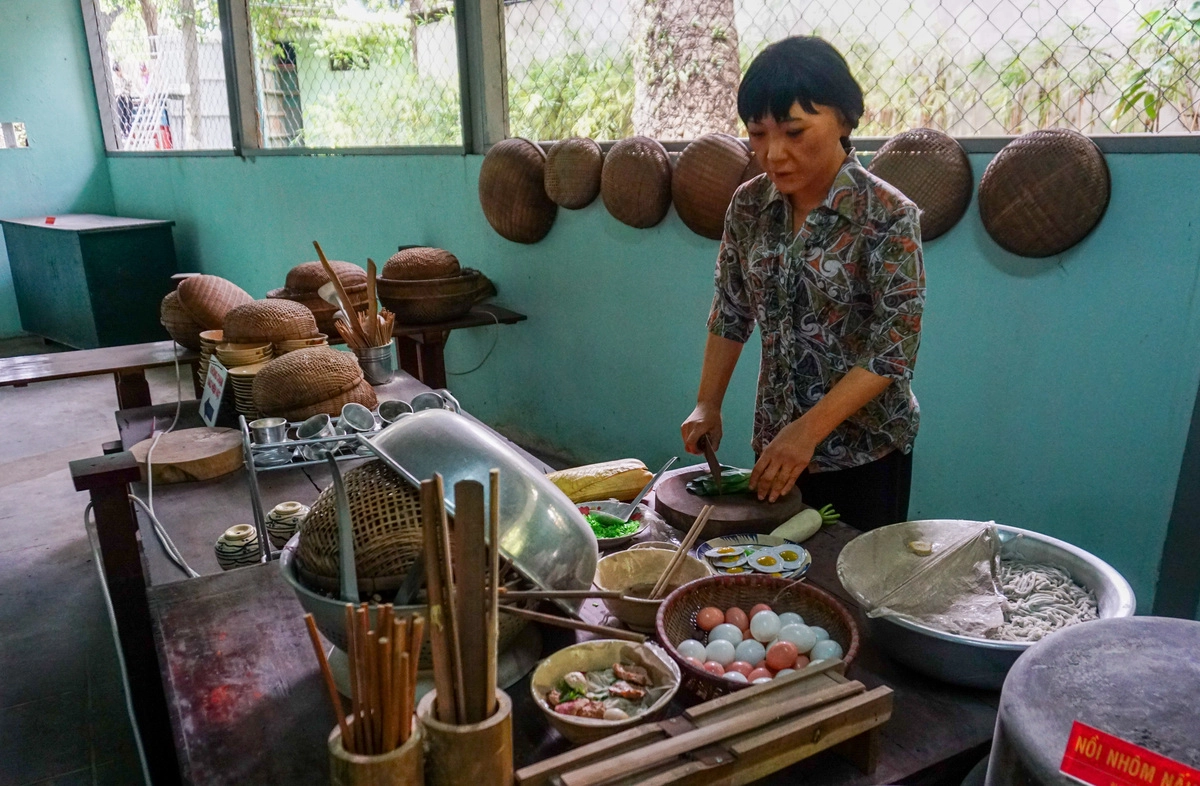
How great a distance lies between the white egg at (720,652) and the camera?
3.53 ft

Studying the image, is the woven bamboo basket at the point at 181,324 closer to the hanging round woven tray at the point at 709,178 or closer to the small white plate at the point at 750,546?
the hanging round woven tray at the point at 709,178

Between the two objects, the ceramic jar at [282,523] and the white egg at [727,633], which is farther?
the ceramic jar at [282,523]


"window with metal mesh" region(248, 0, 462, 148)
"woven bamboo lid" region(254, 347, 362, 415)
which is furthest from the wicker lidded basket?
"window with metal mesh" region(248, 0, 462, 148)

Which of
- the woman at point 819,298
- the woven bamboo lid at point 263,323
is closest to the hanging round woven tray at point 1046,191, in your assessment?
the woman at point 819,298

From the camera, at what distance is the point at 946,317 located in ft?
8.21

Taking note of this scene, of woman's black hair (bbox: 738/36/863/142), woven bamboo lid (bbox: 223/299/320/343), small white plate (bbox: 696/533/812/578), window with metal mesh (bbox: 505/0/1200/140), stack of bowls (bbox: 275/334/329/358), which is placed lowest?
small white plate (bbox: 696/533/812/578)

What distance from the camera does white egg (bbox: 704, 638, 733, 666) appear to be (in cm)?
108

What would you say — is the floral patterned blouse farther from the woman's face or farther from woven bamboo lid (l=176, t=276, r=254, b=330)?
woven bamboo lid (l=176, t=276, r=254, b=330)

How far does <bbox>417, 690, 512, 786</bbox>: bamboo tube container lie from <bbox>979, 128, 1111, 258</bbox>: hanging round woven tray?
1992mm

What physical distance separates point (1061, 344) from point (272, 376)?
2.18 metres

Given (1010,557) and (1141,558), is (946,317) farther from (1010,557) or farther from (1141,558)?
(1010,557)

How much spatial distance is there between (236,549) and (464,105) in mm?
2993

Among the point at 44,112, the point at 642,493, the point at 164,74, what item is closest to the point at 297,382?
the point at 642,493

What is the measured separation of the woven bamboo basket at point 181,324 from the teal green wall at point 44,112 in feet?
18.6
